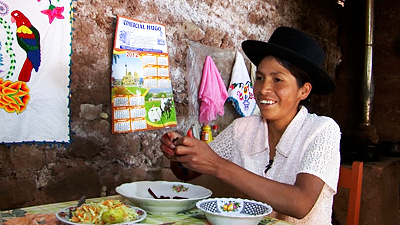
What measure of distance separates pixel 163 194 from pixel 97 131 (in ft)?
3.32

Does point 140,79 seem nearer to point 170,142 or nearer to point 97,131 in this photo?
point 97,131

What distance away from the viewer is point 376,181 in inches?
132

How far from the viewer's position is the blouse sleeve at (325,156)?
4.71ft

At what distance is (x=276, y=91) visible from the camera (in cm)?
168

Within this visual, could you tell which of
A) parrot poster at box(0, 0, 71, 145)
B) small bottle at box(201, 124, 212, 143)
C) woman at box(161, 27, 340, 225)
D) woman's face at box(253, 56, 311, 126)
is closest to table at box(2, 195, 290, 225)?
woman at box(161, 27, 340, 225)

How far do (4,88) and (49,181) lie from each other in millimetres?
600

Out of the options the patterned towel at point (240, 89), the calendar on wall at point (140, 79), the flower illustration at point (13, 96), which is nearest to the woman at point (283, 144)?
the calendar on wall at point (140, 79)

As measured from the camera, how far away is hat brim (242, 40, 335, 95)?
160cm

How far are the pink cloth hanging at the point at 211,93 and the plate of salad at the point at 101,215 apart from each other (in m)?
1.88

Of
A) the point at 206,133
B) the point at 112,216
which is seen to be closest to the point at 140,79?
the point at 206,133

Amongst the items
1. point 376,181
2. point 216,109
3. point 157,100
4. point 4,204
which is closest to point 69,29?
point 157,100

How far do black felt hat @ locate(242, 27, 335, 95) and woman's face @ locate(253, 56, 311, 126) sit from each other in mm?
55

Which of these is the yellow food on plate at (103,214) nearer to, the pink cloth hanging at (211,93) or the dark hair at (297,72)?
the dark hair at (297,72)

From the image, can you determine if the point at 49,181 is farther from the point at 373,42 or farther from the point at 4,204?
the point at 373,42
